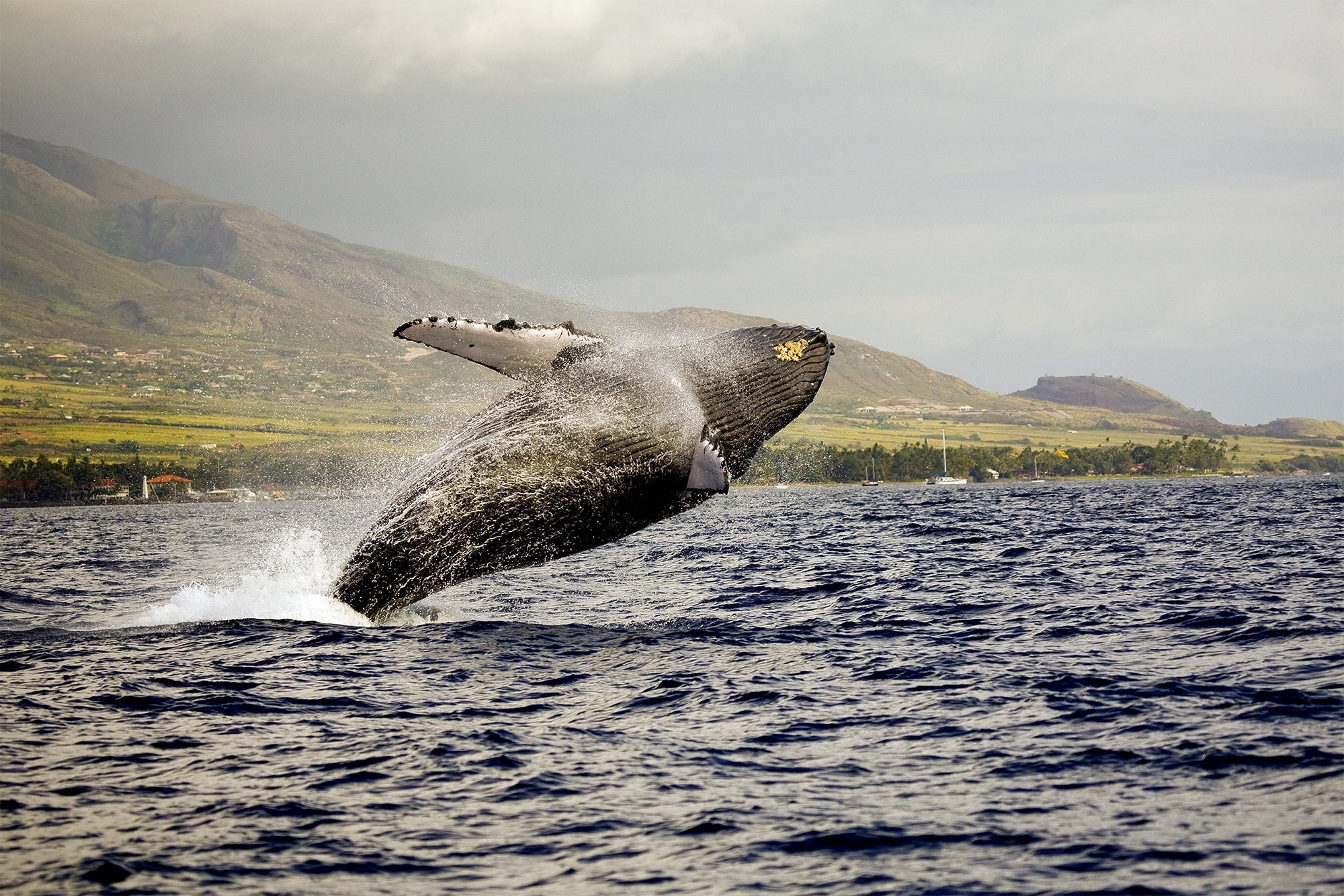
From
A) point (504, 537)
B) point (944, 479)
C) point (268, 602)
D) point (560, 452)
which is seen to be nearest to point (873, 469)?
point (944, 479)

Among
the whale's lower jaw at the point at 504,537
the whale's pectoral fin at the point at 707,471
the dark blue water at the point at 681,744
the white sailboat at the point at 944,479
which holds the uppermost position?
the whale's pectoral fin at the point at 707,471

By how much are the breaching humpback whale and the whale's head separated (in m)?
0.02

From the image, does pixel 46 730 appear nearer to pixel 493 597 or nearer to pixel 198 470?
pixel 493 597

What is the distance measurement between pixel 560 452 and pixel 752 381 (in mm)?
2137

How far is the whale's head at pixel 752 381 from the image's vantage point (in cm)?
1072

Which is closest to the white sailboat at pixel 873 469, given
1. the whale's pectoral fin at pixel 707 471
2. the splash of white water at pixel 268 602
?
the splash of white water at pixel 268 602

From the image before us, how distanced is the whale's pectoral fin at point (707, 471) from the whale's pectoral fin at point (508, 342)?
1582 millimetres

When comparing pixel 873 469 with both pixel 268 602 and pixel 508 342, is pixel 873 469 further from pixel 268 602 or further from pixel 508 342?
pixel 508 342

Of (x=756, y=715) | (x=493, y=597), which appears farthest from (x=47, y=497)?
(x=756, y=715)

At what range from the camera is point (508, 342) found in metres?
10.3

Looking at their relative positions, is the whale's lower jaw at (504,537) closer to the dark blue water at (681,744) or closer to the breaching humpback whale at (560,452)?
the breaching humpback whale at (560,452)

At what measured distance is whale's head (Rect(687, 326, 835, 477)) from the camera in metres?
10.7

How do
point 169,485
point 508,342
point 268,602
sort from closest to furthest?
point 508,342
point 268,602
point 169,485

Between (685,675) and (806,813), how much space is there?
392 centimetres
